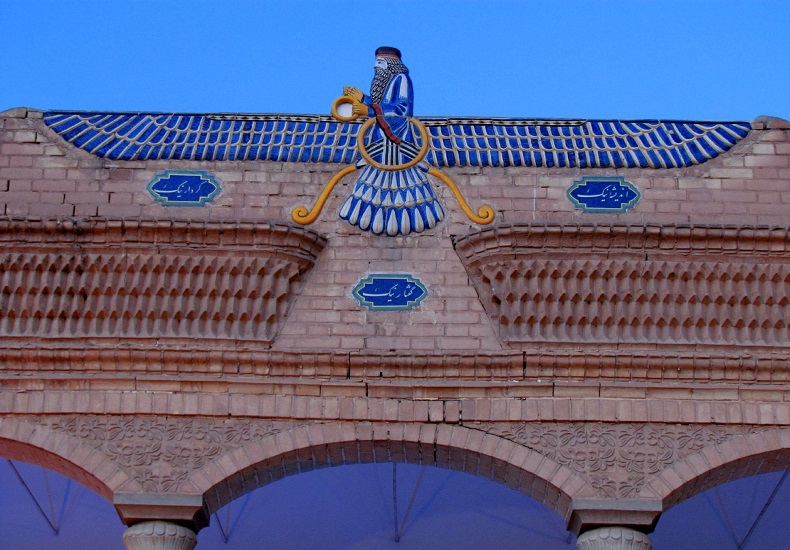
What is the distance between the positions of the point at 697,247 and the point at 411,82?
2293 mm

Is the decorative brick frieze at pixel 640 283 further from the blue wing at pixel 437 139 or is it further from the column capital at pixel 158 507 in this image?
the column capital at pixel 158 507

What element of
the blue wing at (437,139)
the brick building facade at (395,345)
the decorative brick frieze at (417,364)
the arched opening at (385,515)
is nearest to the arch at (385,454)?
the brick building facade at (395,345)

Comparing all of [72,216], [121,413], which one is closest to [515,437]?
[121,413]

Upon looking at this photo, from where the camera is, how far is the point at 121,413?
382 inches

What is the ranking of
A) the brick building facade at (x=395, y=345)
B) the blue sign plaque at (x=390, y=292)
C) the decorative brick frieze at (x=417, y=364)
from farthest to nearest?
the blue sign plaque at (x=390, y=292)
the decorative brick frieze at (x=417, y=364)
the brick building facade at (x=395, y=345)

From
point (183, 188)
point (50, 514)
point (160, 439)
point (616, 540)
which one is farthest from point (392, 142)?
point (50, 514)

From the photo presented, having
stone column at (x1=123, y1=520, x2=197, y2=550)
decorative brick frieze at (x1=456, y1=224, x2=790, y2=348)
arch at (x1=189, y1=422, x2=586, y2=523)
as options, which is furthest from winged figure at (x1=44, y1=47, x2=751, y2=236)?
stone column at (x1=123, y1=520, x2=197, y2=550)

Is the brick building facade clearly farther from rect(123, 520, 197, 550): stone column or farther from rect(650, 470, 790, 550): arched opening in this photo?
rect(650, 470, 790, 550): arched opening

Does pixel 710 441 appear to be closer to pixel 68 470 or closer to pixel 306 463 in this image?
pixel 306 463

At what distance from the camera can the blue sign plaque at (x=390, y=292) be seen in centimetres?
1010

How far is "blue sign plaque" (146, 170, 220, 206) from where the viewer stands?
10.4 metres

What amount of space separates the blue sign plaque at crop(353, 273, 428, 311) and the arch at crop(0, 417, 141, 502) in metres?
1.86

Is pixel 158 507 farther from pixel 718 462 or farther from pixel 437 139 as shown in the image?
pixel 718 462

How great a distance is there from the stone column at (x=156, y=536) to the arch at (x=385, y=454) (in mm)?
269
